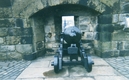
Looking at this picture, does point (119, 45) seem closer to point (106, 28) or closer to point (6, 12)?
point (106, 28)

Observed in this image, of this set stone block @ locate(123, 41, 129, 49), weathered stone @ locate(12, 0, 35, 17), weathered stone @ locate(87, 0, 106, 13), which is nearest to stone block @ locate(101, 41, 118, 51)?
stone block @ locate(123, 41, 129, 49)

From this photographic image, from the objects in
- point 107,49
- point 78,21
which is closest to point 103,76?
point 107,49

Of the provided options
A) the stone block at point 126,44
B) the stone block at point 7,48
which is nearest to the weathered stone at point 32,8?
the stone block at point 7,48

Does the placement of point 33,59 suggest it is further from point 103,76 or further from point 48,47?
point 103,76

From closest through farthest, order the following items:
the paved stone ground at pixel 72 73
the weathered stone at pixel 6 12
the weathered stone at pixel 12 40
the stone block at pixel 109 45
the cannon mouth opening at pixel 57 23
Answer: the paved stone ground at pixel 72 73 < the weathered stone at pixel 6 12 < the weathered stone at pixel 12 40 < the stone block at pixel 109 45 < the cannon mouth opening at pixel 57 23

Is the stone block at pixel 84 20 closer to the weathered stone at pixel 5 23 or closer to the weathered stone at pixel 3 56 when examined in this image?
the weathered stone at pixel 5 23

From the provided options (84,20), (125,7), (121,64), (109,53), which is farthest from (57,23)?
(121,64)

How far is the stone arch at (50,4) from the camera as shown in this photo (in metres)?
4.27

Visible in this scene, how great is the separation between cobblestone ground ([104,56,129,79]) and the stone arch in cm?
157

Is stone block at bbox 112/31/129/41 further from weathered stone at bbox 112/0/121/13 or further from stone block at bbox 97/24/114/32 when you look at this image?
weathered stone at bbox 112/0/121/13

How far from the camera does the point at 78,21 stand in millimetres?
5254

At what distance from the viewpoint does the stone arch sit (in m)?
4.27

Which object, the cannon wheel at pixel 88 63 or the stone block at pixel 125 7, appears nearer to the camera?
the cannon wheel at pixel 88 63

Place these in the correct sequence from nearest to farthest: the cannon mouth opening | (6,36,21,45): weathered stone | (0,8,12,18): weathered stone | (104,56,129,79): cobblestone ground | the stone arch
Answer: (104,56,129,79): cobblestone ground, the stone arch, (0,8,12,18): weathered stone, (6,36,21,45): weathered stone, the cannon mouth opening
